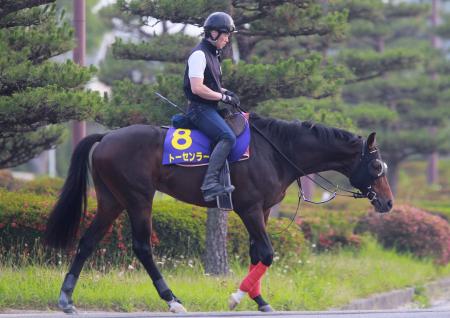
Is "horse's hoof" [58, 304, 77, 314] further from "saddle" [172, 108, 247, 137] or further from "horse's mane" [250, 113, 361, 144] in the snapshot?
"horse's mane" [250, 113, 361, 144]

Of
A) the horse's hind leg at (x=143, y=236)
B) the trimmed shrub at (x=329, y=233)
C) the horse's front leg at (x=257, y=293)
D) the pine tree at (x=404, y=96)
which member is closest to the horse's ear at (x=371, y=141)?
the horse's front leg at (x=257, y=293)

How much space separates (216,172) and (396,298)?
19.2 feet

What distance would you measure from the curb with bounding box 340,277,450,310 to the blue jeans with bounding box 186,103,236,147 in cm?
382

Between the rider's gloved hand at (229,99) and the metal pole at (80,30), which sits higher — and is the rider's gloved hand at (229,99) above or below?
above

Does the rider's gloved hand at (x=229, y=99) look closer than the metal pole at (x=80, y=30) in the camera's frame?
Yes

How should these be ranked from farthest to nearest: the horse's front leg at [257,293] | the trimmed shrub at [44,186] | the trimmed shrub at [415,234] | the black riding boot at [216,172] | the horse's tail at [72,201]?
the trimmed shrub at [415,234] → the trimmed shrub at [44,186] → the horse's tail at [72,201] → the horse's front leg at [257,293] → the black riding boot at [216,172]

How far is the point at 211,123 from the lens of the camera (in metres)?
9.56

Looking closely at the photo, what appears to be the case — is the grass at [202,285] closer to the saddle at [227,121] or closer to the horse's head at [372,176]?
the horse's head at [372,176]

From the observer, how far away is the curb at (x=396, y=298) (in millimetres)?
13086

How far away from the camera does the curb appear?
13086 mm

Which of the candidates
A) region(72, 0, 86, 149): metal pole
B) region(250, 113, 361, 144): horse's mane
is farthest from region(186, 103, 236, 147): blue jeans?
region(72, 0, 86, 149): metal pole

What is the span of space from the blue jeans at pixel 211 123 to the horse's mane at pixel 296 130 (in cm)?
61

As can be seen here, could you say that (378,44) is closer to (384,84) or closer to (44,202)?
(384,84)

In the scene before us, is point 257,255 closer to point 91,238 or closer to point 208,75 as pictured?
point 91,238
